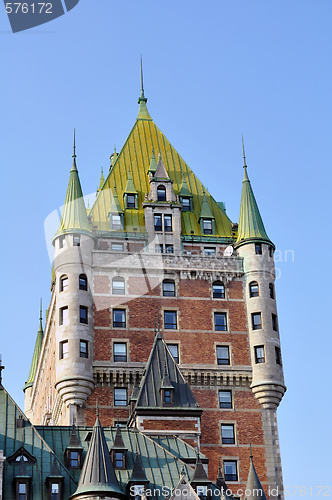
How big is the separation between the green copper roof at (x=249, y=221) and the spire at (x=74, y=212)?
12979mm

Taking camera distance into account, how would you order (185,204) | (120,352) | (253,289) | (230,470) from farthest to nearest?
(185,204) → (253,289) → (120,352) → (230,470)

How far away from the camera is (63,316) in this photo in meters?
89.3

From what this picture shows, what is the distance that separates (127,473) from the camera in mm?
69625

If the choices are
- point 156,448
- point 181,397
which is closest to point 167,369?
point 181,397

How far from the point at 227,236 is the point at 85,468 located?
116 feet

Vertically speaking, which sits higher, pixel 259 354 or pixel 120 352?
pixel 120 352

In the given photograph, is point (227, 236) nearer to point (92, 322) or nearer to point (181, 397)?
point (92, 322)

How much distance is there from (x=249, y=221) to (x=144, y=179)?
10458 millimetres

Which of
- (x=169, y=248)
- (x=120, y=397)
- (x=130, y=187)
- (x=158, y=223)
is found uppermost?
(x=130, y=187)

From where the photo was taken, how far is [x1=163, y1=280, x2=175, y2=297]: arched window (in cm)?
9169

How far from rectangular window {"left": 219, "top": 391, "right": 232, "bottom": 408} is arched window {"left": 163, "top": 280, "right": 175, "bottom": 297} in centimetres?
929

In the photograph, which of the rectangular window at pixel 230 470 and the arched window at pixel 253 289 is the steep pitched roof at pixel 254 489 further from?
the arched window at pixel 253 289

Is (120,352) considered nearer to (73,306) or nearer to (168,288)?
(73,306)

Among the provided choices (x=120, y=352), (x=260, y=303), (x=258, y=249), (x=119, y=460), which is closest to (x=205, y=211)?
(x=258, y=249)
